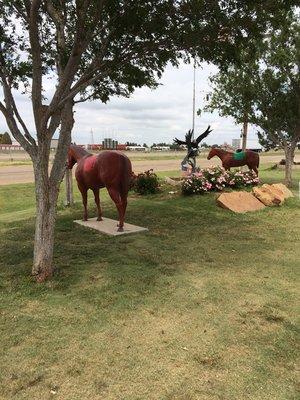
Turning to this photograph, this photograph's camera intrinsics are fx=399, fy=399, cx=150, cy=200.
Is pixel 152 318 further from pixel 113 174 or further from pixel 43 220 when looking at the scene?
pixel 113 174

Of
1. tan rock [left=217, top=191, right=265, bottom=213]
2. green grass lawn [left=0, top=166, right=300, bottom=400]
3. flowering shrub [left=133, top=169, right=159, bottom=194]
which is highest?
flowering shrub [left=133, top=169, right=159, bottom=194]

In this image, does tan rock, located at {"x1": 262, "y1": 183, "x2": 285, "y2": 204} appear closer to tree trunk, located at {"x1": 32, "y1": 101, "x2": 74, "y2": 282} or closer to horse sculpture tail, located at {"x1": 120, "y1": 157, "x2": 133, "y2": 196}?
horse sculpture tail, located at {"x1": 120, "y1": 157, "x2": 133, "y2": 196}

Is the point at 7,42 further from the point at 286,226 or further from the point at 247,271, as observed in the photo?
the point at 286,226

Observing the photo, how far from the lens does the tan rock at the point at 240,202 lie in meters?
11.9

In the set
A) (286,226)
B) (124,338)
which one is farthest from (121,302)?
(286,226)

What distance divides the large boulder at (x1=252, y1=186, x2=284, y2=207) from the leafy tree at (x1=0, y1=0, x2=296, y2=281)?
21.6ft

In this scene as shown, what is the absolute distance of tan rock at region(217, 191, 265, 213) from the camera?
1190 centimetres

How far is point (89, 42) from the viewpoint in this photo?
6.27 metres

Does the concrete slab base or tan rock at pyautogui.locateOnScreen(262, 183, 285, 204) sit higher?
tan rock at pyautogui.locateOnScreen(262, 183, 285, 204)

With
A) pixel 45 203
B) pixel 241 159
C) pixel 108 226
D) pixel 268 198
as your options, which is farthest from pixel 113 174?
pixel 241 159

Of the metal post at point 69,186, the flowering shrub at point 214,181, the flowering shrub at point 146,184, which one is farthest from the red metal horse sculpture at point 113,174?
the flowering shrub at point 214,181

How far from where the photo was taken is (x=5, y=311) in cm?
513

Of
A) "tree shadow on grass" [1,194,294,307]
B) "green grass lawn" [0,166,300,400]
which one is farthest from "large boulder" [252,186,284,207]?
"green grass lawn" [0,166,300,400]

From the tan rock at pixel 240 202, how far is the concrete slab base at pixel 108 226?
3.51m
